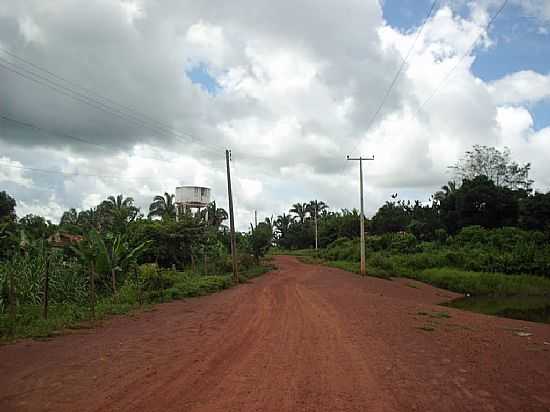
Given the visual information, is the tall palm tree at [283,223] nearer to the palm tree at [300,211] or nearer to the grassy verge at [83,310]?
the palm tree at [300,211]

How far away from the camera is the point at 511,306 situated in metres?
21.3

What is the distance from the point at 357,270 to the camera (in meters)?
35.5

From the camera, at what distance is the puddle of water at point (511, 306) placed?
1855 cm

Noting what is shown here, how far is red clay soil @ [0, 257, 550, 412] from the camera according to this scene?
224 inches

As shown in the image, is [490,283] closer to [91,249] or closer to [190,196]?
[91,249]

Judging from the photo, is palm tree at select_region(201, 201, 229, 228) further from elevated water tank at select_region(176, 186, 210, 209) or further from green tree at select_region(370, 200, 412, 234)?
green tree at select_region(370, 200, 412, 234)

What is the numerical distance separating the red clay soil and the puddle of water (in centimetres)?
571

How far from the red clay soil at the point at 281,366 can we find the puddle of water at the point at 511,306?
5707mm

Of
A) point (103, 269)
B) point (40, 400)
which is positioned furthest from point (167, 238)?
point (40, 400)

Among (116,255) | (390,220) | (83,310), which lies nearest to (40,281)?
(83,310)

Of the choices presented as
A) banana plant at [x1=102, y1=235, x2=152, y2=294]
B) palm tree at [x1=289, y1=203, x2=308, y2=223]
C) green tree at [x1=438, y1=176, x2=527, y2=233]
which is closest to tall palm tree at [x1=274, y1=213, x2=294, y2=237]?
palm tree at [x1=289, y1=203, x2=308, y2=223]

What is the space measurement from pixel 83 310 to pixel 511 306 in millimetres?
18788

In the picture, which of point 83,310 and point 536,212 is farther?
point 536,212

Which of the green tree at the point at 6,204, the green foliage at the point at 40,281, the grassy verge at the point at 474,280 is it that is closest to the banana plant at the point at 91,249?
the green foliage at the point at 40,281
